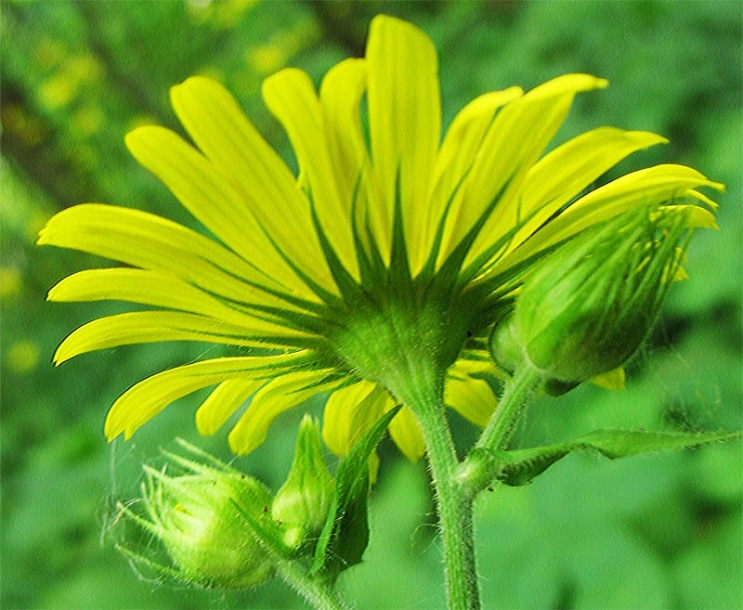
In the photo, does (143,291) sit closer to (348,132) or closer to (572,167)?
(348,132)

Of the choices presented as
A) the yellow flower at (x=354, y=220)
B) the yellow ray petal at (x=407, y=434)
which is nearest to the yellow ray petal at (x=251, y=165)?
the yellow flower at (x=354, y=220)

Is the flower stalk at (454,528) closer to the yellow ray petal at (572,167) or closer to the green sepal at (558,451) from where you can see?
the green sepal at (558,451)

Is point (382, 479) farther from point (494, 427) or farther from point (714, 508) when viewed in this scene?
point (494, 427)

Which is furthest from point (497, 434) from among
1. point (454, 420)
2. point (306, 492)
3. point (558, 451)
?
point (454, 420)

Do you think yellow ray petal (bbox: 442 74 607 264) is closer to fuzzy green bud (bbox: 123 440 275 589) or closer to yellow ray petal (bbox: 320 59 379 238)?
yellow ray petal (bbox: 320 59 379 238)

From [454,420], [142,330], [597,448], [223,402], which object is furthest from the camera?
[454,420]

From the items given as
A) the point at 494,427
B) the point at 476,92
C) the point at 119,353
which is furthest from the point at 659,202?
the point at 119,353
